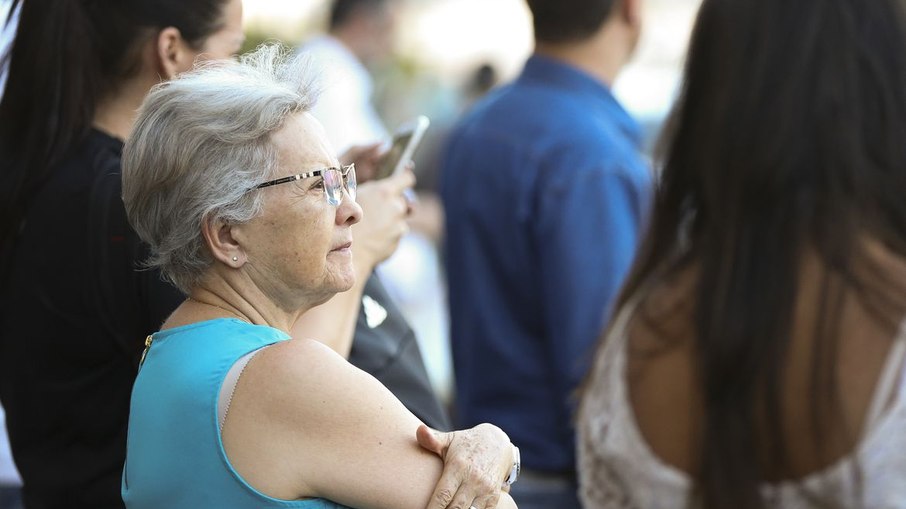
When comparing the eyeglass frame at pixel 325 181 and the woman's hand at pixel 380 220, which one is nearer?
the eyeglass frame at pixel 325 181

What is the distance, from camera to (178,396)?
182 cm

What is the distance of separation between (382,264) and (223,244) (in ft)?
8.04

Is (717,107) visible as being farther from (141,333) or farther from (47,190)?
(47,190)

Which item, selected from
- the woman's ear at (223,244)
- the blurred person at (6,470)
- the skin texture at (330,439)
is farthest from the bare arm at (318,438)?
the blurred person at (6,470)

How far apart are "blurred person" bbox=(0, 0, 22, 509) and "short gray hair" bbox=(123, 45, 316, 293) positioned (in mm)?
737

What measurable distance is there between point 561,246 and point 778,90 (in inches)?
56.3

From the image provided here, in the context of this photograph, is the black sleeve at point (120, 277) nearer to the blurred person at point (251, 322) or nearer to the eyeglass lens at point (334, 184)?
the blurred person at point (251, 322)

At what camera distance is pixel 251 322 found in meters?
1.99

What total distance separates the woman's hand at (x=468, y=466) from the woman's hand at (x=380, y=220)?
0.64 meters

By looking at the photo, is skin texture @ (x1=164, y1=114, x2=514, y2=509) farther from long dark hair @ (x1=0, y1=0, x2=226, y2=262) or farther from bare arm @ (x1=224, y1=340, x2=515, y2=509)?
long dark hair @ (x1=0, y1=0, x2=226, y2=262)

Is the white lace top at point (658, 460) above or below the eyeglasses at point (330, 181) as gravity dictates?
below

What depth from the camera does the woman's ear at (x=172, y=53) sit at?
2.43 metres

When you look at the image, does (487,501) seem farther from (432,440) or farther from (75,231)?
(75,231)

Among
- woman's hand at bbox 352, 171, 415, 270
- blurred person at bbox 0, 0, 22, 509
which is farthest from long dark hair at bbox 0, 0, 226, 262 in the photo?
woman's hand at bbox 352, 171, 415, 270
